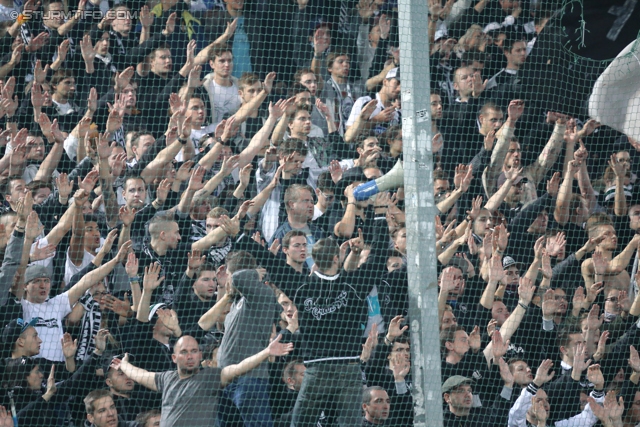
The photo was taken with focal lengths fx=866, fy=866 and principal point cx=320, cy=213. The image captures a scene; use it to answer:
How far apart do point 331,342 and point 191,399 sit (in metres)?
0.84

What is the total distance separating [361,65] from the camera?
6305mm

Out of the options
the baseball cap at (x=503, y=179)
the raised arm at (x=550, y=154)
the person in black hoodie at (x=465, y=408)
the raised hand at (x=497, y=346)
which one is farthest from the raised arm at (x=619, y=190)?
the person in black hoodie at (x=465, y=408)

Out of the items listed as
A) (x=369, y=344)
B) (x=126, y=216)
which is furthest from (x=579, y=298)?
(x=126, y=216)

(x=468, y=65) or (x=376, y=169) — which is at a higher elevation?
(x=468, y=65)

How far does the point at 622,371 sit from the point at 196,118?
3.27m

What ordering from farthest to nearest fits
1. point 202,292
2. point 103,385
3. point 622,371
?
point 622,371 → point 202,292 → point 103,385

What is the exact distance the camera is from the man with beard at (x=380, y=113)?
6.02m

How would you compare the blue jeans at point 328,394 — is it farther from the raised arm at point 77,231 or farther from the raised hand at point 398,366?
the raised arm at point 77,231

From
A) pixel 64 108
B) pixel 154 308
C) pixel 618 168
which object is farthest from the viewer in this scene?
pixel 618 168

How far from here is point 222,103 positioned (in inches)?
234

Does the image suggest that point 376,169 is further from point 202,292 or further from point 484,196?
point 202,292

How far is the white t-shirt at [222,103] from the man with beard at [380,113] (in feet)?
2.61

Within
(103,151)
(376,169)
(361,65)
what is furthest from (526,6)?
(103,151)

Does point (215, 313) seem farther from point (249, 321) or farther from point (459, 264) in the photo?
point (459, 264)
